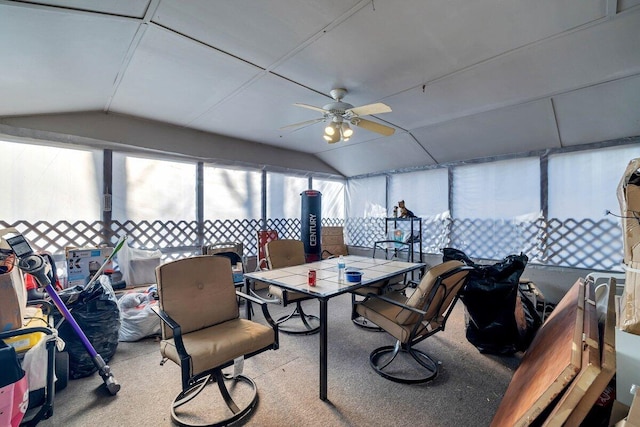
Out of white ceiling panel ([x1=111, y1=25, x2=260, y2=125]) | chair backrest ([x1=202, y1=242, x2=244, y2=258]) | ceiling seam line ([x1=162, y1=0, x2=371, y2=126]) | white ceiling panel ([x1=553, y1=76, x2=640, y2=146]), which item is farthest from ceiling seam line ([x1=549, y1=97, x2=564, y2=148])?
chair backrest ([x1=202, y1=242, x2=244, y2=258])

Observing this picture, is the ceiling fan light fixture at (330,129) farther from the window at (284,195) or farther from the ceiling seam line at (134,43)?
the window at (284,195)

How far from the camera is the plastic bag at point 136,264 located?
128 inches

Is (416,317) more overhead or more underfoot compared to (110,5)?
more underfoot

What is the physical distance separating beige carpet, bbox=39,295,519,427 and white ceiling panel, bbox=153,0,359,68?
2.37 m

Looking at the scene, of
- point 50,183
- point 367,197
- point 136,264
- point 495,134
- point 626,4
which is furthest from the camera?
point 367,197

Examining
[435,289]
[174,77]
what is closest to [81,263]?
[174,77]

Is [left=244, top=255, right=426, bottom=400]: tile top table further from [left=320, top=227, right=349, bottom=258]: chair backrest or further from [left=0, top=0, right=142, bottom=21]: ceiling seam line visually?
[left=320, top=227, right=349, bottom=258]: chair backrest

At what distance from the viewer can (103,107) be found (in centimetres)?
309

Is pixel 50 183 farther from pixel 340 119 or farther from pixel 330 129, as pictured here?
pixel 340 119

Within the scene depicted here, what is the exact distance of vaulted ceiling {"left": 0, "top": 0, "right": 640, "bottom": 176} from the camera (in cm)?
166

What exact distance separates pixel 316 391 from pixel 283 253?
1509 mm

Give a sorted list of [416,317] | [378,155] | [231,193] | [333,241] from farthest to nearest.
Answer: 1. [333,241]
2. [378,155]
3. [231,193]
4. [416,317]

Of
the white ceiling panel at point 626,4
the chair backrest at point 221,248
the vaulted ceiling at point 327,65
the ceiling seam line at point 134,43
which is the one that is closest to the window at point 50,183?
the vaulted ceiling at point 327,65

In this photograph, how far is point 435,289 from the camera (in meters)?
1.76
